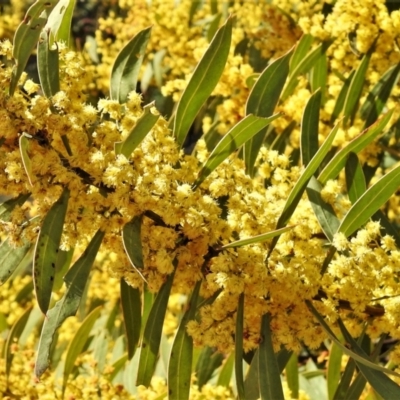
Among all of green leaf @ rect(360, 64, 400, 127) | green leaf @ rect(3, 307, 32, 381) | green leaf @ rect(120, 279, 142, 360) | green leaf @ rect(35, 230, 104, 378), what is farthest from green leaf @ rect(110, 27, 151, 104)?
green leaf @ rect(3, 307, 32, 381)

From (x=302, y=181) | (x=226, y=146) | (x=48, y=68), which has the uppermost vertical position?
(x=48, y=68)

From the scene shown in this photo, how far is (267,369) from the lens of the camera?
1.83 m

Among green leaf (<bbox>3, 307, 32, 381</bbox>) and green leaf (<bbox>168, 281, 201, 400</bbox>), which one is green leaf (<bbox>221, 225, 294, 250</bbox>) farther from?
green leaf (<bbox>3, 307, 32, 381</bbox>)

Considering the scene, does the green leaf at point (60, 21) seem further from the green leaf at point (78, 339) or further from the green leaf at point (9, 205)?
the green leaf at point (78, 339)

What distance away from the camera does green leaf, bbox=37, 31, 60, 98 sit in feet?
5.91

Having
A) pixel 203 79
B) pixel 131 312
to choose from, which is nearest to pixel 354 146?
pixel 203 79

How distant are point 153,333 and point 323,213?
1.89 feet

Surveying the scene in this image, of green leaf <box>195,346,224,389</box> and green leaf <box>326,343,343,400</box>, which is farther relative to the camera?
green leaf <box>195,346,224,389</box>

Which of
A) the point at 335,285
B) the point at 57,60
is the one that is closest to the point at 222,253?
the point at 335,285

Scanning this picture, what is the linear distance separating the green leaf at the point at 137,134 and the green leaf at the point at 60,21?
0.42 m

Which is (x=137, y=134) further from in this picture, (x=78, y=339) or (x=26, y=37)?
(x=78, y=339)

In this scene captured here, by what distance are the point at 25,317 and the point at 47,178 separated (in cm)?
159

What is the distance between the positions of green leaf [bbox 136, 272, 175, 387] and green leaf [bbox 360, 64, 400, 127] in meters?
1.30

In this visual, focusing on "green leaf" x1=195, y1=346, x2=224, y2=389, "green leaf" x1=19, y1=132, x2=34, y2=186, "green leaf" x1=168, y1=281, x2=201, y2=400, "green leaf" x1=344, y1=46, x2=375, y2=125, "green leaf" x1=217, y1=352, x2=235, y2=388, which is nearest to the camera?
"green leaf" x1=19, y1=132, x2=34, y2=186
